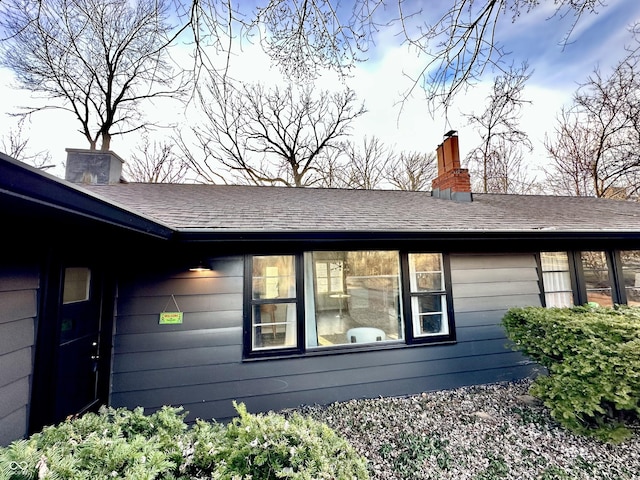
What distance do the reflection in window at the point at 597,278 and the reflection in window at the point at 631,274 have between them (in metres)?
0.29

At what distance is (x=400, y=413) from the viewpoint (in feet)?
11.1

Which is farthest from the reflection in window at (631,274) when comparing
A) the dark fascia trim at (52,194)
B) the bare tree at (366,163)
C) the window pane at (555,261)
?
the bare tree at (366,163)

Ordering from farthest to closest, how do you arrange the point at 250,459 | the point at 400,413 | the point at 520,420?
the point at 400,413, the point at 520,420, the point at 250,459

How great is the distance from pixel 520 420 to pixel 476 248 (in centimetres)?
215

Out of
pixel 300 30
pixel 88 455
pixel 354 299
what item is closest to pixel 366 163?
pixel 354 299

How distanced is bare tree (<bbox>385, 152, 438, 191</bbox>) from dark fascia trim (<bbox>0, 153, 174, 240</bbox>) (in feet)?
41.3

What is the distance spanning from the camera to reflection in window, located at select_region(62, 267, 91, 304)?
8.54 feet

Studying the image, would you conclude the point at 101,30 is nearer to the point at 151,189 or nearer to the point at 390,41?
the point at 390,41

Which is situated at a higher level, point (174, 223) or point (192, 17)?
point (192, 17)

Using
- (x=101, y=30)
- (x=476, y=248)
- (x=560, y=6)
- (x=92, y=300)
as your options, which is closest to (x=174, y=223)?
(x=92, y=300)

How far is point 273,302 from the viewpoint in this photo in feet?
12.0

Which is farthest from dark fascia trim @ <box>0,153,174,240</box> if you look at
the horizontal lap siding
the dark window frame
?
the dark window frame

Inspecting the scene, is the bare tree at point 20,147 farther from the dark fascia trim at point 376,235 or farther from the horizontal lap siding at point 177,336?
the dark fascia trim at point 376,235

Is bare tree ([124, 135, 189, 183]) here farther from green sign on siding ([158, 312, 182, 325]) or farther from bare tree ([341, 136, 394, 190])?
green sign on siding ([158, 312, 182, 325])
